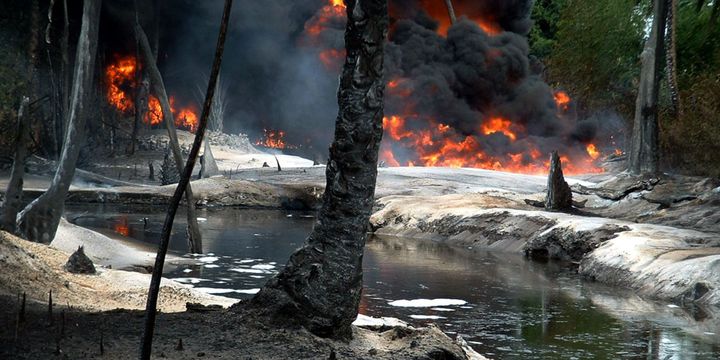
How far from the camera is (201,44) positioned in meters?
59.3

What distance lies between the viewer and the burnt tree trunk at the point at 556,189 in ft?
73.4

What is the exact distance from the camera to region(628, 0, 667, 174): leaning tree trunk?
2745 centimetres

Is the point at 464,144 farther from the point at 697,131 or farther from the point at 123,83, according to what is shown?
the point at 697,131

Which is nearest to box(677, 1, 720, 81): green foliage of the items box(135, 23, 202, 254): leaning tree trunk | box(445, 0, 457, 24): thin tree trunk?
box(135, 23, 202, 254): leaning tree trunk

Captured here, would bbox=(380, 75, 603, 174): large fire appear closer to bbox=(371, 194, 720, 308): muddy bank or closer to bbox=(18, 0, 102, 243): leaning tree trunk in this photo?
bbox=(371, 194, 720, 308): muddy bank

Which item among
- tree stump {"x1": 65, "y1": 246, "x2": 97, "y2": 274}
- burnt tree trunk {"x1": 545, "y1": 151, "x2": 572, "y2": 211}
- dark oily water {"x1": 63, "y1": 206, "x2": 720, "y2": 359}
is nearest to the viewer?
dark oily water {"x1": 63, "y1": 206, "x2": 720, "y2": 359}

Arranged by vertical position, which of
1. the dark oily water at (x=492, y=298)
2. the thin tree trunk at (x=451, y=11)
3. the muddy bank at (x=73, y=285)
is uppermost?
the thin tree trunk at (x=451, y=11)

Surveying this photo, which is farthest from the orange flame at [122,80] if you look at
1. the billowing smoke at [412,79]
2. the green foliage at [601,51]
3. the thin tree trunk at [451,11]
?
the green foliage at [601,51]

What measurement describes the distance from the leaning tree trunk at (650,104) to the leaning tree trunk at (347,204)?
71.8ft

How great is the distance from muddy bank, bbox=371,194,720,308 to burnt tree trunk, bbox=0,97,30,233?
9.68 meters

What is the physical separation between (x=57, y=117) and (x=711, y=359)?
31898 mm

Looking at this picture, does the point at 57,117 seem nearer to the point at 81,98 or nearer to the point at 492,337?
the point at 81,98

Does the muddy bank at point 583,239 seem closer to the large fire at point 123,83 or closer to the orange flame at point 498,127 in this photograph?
the orange flame at point 498,127

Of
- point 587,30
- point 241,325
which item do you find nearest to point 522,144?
point 587,30
